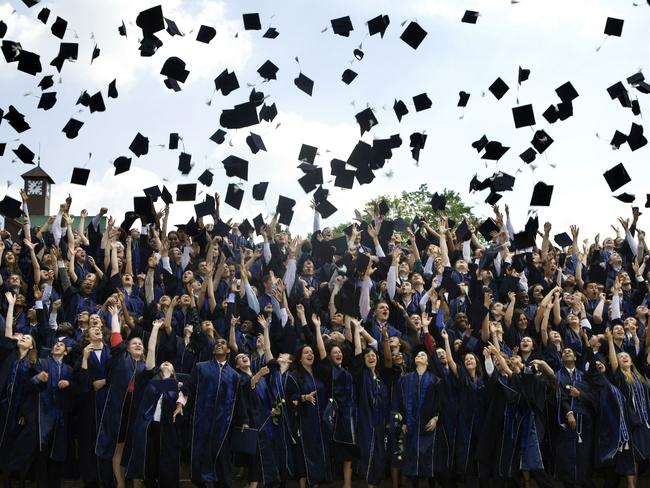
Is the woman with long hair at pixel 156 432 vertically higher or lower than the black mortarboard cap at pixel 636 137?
lower

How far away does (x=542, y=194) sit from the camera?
11250 mm

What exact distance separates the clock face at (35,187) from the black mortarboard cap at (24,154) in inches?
1488

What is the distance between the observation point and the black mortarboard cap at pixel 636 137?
10.9 metres

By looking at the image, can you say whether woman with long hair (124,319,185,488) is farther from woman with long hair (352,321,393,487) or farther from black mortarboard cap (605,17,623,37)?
black mortarboard cap (605,17,623,37)

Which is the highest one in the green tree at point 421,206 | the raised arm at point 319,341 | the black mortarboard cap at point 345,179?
the green tree at point 421,206

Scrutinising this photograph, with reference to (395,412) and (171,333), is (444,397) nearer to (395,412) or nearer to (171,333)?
(395,412)

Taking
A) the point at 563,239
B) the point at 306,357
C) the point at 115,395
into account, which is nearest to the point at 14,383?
the point at 115,395

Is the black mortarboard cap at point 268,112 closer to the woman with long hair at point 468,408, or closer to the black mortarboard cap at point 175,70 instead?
the black mortarboard cap at point 175,70

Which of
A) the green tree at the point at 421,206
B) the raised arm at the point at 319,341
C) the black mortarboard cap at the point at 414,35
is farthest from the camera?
the green tree at the point at 421,206

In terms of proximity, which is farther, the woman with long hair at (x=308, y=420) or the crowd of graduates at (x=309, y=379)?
the woman with long hair at (x=308, y=420)

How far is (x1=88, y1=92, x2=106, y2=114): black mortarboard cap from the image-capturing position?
436 inches

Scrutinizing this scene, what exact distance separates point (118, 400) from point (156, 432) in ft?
1.57

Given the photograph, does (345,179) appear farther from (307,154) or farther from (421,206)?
(421,206)

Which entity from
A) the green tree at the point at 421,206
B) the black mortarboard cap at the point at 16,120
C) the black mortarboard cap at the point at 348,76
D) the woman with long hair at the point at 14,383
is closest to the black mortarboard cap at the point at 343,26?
the black mortarboard cap at the point at 348,76
